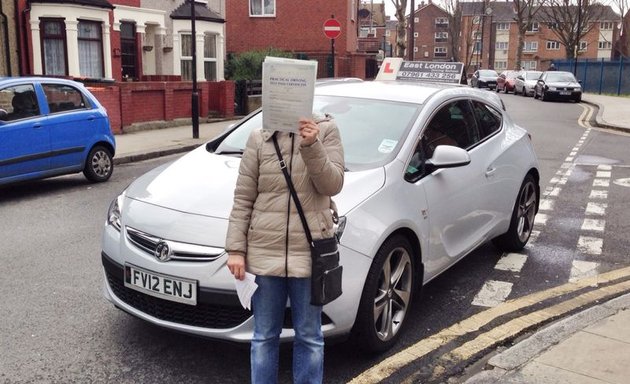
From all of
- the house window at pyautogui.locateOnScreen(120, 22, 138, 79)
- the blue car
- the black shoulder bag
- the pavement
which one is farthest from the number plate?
the house window at pyautogui.locateOnScreen(120, 22, 138, 79)

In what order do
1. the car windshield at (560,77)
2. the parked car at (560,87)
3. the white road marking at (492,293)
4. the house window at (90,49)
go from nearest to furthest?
the white road marking at (492,293) → the house window at (90,49) → the parked car at (560,87) → the car windshield at (560,77)

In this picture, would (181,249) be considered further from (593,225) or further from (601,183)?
(601,183)

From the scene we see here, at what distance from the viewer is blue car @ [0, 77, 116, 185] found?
9211 mm

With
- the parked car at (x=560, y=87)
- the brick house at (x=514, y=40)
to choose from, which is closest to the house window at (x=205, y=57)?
the parked car at (x=560, y=87)

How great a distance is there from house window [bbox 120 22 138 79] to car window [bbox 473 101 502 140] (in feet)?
63.4

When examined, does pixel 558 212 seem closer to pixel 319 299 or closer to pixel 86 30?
pixel 319 299

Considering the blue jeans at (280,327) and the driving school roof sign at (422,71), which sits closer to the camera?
the blue jeans at (280,327)

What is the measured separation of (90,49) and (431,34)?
101995 millimetres

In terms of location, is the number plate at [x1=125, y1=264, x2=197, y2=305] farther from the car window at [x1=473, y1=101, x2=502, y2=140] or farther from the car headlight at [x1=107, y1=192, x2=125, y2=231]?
the car window at [x1=473, y1=101, x2=502, y2=140]

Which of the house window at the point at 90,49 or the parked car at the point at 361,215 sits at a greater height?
the house window at the point at 90,49

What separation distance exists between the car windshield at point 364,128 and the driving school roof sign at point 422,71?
10.1 feet

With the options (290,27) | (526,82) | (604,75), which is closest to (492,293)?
(290,27)

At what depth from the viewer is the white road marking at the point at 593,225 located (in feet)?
25.5

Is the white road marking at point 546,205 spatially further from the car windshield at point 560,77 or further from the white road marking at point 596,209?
the car windshield at point 560,77
